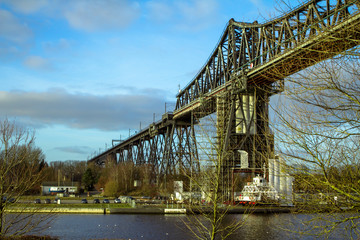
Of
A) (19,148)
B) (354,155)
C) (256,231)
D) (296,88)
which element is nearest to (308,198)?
(354,155)

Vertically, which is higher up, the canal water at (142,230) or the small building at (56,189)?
the small building at (56,189)

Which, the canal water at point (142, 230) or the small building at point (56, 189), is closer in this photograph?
the canal water at point (142, 230)

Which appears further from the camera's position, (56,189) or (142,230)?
(56,189)

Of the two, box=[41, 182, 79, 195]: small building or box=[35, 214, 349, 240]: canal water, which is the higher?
box=[41, 182, 79, 195]: small building

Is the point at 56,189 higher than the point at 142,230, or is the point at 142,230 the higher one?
the point at 56,189

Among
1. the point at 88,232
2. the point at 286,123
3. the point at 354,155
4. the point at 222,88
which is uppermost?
the point at 222,88

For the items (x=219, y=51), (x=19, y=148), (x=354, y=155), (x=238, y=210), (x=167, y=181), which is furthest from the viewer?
(x=167, y=181)

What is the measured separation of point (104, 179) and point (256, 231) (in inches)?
3309

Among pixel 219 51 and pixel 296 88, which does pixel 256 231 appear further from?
pixel 219 51

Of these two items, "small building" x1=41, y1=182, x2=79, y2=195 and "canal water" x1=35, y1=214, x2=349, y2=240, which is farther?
"small building" x1=41, y1=182, x2=79, y2=195

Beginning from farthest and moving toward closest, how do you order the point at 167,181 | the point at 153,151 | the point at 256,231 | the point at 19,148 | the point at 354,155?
1. the point at 153,151
2. the point at 167,181
3. the point at 256,231
4. the point at 19,148
5. the point at 354,155

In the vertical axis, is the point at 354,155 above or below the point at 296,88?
below

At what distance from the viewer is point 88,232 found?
3619 centimetres

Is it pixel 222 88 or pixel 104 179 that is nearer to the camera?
pixel 222 88
